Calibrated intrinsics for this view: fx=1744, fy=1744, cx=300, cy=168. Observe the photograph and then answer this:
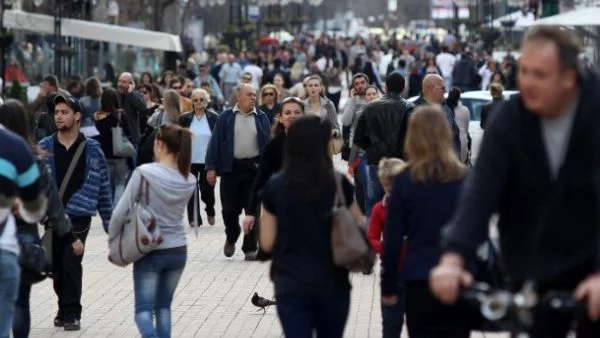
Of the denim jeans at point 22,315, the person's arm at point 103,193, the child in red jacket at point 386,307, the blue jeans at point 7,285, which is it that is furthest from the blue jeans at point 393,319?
the person's arm at point 103,193

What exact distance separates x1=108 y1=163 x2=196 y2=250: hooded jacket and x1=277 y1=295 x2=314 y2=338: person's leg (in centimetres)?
208

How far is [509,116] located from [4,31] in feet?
77.1

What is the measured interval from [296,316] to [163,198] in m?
2.18

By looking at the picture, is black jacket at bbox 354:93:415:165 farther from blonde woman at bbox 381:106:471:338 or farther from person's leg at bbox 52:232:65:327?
blonde woman at bbox 381:106:471:338

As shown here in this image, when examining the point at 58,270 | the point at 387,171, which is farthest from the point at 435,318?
the point at 58,270

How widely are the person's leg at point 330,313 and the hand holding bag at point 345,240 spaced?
135 millimetres

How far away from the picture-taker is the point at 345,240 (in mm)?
7285

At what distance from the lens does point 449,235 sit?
5.34m

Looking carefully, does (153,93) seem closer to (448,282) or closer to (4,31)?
(4,31)

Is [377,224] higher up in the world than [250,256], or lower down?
higher up

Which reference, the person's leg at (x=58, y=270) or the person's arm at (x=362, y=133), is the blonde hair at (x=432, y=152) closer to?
the person's leg at (x=58, y=270)

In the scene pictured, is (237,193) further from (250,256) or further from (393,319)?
(393,319)

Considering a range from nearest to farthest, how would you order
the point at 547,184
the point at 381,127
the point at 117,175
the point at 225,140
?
the point at 547,184
the point at 381,127
the point at 225,140
the point at 117,175

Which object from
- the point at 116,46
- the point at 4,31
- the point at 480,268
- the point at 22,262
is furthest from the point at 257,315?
the point at 116,46
